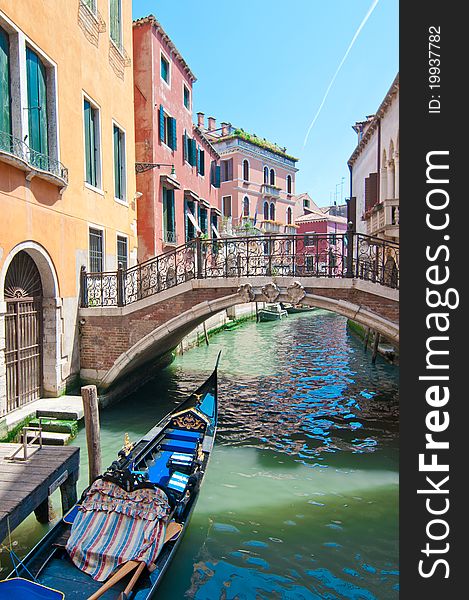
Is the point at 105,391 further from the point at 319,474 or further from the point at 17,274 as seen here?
the point at 319,474

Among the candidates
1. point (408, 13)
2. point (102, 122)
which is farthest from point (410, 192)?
point (102, 122)

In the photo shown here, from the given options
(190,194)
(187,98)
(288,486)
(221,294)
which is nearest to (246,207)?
(187,98)

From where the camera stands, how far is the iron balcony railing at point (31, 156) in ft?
18.9

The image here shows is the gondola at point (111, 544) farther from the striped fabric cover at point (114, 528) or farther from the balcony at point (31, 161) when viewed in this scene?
the balcony at point (31, 161)

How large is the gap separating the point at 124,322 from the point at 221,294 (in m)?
1.73

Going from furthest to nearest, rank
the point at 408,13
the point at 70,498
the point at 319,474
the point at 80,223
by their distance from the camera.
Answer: the point at 80,223, the point at 319,474, the point at 70,498, the point at 408,13

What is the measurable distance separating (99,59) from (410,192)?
803cm

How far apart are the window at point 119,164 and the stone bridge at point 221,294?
2.47 meters

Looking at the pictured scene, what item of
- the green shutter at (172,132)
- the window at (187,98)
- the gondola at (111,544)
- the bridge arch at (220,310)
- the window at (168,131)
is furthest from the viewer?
the window at (187,98)

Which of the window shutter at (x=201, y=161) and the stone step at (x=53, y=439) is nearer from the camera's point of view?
the stone step at (x=53, y=439)

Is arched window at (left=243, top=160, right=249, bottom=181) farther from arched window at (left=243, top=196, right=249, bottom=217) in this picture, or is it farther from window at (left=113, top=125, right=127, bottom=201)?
window at (left=113, top=125, right=127, bottom=201)

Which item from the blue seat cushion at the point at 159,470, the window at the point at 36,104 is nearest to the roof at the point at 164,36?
the window at the point at 36,104

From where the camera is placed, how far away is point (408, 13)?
2531 millimetres

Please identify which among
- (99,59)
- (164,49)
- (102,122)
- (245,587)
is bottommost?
(245,587)
